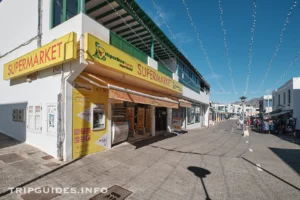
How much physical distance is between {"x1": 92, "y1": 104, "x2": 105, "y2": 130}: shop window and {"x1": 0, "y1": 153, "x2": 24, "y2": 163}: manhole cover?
10.3ft

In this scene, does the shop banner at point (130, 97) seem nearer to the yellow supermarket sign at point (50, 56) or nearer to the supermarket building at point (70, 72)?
the supermarket building at point (70, 72)

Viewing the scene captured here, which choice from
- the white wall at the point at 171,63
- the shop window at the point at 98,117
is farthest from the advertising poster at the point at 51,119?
the white wall at the point at 171,63

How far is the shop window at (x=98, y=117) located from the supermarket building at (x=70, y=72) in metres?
0.05

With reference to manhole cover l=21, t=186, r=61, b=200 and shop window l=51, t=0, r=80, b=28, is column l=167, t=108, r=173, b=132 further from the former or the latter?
manhole cover l=21, t=186, r=61, b=200

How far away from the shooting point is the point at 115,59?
7.65 meters

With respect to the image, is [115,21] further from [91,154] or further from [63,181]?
[63,181]

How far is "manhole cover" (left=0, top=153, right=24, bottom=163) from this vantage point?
20.8 ft

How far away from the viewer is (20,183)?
472 cm

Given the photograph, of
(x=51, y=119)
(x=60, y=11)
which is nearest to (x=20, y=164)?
(x=51, y=119)

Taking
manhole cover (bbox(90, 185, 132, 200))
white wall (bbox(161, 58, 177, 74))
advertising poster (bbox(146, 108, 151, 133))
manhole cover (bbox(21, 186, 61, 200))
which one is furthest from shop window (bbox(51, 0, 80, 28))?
white wall (bbox(161, 58, 177, 74))

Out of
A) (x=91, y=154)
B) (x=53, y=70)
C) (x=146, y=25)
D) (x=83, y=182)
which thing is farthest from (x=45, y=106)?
(x=146, y=25)

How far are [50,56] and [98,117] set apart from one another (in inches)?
134

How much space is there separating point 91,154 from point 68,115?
2.24 metres

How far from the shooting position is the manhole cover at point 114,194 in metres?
4.21
